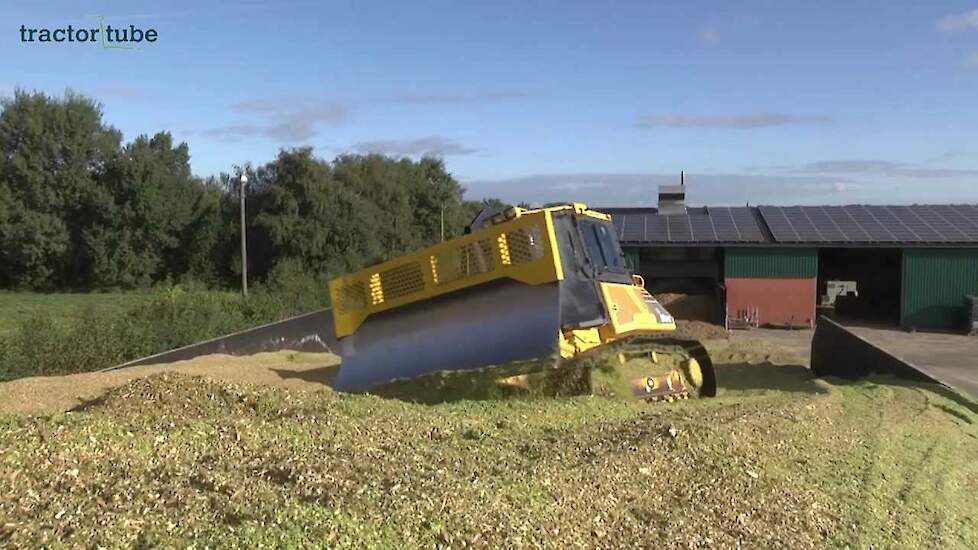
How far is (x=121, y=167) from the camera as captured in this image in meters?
45.8

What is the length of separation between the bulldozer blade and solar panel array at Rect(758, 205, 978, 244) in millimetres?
18459

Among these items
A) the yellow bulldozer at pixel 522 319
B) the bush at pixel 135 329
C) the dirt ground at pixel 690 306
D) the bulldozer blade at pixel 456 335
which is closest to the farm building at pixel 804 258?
the dirt ground at pixel 690 306

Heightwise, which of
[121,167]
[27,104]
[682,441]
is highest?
[27,104]

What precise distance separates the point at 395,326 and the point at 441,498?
5.12m

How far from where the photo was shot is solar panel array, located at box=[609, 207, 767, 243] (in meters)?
24.8

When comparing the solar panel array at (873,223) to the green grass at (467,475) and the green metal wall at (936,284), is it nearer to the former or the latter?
the green metal wall at (936,284)

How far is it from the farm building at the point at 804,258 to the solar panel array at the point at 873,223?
0.10 ft

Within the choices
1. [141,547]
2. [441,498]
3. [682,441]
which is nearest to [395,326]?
[682,441]

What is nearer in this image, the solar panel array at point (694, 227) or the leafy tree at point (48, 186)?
the solar panel array at point (694, 227)

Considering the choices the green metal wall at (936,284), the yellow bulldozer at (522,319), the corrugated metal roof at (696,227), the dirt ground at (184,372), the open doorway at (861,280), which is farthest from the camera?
the open doorway at (861,280)

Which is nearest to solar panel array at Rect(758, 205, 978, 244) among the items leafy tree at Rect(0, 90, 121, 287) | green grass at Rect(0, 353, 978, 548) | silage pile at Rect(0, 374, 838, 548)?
green grass at Rect(0, 353, 978, 548)

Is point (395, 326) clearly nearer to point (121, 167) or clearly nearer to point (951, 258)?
point (951, 258)

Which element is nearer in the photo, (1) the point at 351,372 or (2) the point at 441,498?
(2) the point at 441,498

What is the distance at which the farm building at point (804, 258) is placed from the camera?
78.4 ft
